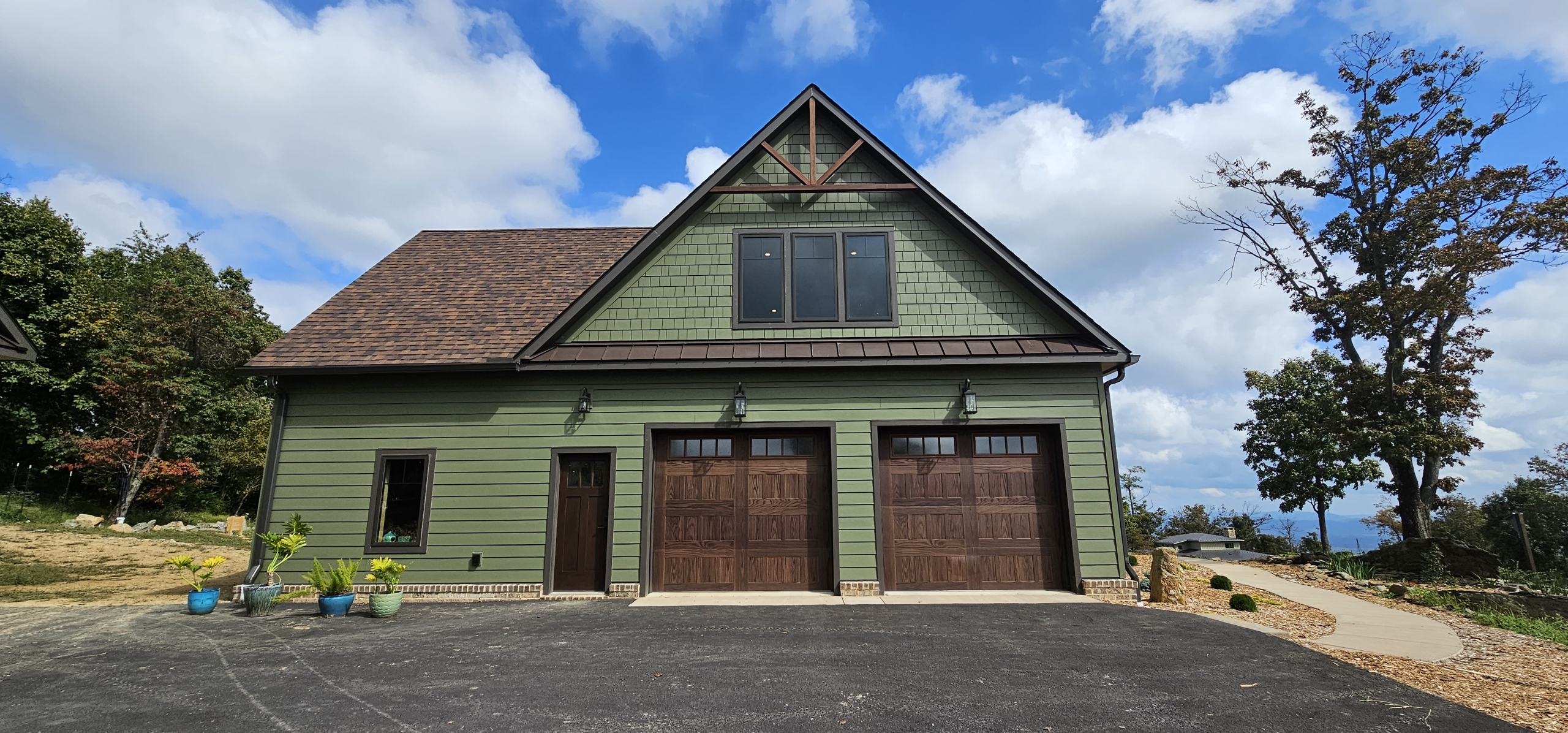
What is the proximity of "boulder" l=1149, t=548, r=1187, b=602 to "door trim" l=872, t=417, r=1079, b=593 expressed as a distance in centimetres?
78

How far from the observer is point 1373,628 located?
299 inches

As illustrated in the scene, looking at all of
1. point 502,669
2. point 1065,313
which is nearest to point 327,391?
point 502,669

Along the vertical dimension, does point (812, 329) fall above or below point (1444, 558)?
above

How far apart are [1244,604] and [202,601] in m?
12.2

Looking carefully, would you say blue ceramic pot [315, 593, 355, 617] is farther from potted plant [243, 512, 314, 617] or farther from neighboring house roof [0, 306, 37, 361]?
neighboring house roof [0, 306, 37, 361]

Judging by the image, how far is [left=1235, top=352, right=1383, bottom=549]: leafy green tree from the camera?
1873cm

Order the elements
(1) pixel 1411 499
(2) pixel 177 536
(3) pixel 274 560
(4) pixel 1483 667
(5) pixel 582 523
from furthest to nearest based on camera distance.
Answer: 1. (2) pixel 177 536
2. (1) pixel 1411 499
3. (5) pixel 582 523
4. (3) pixel 274 560
5. (4) pixel 1483 667

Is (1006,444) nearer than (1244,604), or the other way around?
(1244,604)

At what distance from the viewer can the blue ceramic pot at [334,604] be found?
7.86m

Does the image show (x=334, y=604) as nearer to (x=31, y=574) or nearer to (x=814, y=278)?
(x=814, y=278)

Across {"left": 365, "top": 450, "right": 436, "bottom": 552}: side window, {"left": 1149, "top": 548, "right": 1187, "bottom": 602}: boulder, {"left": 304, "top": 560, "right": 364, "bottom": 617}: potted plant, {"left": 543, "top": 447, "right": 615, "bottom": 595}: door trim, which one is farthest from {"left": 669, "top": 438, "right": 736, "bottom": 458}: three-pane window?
{"left": 1149, "top": 548, "right": 1187, "bottom": 602}: boulder

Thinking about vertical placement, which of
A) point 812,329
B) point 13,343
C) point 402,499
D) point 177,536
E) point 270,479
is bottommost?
point 177,536

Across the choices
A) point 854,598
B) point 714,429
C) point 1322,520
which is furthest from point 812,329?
point 1322,520

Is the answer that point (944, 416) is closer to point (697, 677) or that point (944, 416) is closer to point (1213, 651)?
point (1213, 651)
